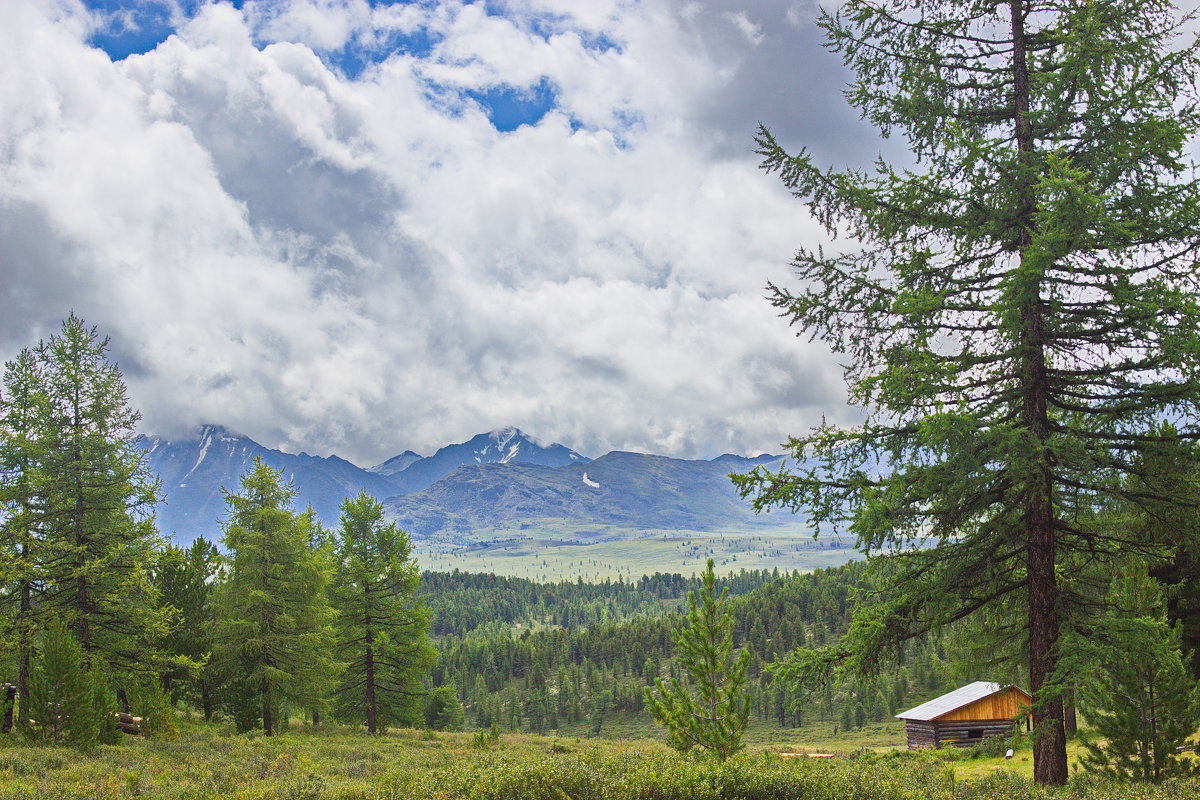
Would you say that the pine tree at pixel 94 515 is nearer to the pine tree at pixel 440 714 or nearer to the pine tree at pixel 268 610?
the pine tree at pixel 268 610

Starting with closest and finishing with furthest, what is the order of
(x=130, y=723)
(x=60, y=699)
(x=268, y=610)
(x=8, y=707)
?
1. (x=60, y=699)
2. (x=8, y=707)
3. (x=130, y=723)
4. (x=268, y=610)

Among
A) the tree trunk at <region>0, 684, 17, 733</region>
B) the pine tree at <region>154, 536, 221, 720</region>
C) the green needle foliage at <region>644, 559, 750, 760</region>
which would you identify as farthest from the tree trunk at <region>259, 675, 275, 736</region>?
the green needle foliage at <region>644, 559, 750, 760</region>

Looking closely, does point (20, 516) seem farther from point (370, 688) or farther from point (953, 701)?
point (953, 701)

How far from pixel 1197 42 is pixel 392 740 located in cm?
3609

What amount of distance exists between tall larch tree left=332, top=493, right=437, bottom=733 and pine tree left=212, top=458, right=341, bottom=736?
13.7 ft

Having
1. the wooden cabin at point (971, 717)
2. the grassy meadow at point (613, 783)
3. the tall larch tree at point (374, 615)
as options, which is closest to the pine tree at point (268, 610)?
the tall larch tree at point (374, 615)

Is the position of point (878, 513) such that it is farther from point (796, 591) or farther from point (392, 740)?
point (796, 591)

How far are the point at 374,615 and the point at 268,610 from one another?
289 inches

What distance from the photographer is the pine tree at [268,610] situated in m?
29.3

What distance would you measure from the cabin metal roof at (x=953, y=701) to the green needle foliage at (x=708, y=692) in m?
35.5

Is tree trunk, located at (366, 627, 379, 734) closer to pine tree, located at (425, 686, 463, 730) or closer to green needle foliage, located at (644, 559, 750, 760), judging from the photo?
green needle foliage, located at (644, 559, 750, 760)

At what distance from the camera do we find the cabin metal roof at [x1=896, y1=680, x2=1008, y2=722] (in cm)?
4378

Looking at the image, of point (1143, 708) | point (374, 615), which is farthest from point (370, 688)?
point (1143, 708)

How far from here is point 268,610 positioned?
29844 millimetres
